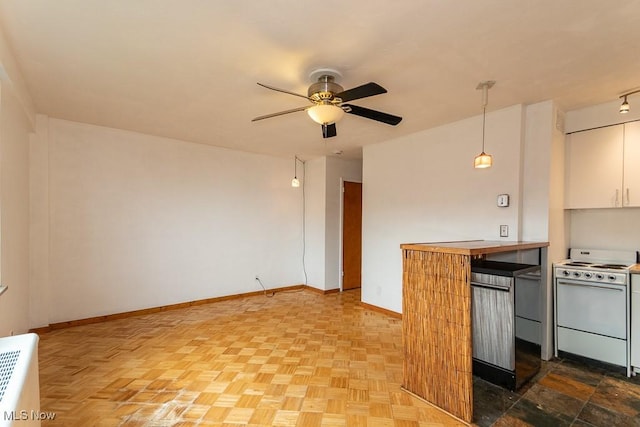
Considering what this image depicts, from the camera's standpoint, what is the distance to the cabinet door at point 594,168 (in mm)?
2828

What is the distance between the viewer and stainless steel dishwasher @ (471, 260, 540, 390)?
2.14 metres

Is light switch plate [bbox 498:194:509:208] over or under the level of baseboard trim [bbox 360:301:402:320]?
over

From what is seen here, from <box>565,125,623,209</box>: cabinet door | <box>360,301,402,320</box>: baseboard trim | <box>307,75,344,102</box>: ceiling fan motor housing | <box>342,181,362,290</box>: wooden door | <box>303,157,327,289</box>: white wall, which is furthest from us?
<box>342,181,362,290</box>: wooden door

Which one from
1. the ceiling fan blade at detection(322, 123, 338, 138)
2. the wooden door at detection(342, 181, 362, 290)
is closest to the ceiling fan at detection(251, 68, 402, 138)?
the ceiling fan blade at detection(322, 123, 338, 138)

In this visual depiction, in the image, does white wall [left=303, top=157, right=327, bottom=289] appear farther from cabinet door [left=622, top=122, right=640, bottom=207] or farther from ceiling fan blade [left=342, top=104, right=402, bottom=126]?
cabinet door [left=622, top=122, right=640, bottom=207]

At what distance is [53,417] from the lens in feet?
6.32

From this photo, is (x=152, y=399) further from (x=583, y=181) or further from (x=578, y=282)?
(x=583, y=181)

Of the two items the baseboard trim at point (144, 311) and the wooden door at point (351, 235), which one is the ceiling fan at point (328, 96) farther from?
the baseboard trim at point (144, 311)

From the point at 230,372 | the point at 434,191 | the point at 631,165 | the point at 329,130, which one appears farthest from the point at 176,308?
the point at 631,165

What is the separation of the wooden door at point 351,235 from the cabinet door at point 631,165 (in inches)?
142

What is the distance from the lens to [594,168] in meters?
2.95

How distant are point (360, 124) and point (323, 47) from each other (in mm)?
1582

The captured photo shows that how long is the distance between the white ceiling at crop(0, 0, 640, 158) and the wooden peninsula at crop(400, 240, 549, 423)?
1.35 m

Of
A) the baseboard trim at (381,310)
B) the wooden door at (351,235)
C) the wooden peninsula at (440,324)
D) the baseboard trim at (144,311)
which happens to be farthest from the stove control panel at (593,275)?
the baseboard trim at (144,311)
